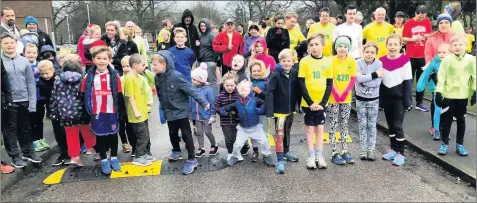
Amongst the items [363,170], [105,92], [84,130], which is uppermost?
[105,92]

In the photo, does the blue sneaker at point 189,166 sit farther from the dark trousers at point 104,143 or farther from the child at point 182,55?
the child at point 182,55

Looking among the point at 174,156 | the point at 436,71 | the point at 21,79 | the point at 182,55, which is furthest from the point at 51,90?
the point at 436,71

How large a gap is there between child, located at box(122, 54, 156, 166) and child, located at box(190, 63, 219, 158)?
0.71m

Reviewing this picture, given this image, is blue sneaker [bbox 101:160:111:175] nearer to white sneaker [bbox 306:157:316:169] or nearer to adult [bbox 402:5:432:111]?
white sneaker [bbox 306:157:316:169]

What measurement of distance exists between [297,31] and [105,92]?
4.77 m

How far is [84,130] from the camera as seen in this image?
5.77m

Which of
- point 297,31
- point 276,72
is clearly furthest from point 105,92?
point 297,31

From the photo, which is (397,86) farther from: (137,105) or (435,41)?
(137,105)

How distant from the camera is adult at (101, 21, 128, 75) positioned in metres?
7.11

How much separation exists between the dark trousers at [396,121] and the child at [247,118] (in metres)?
1.74

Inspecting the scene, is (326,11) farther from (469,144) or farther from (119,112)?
(119,112)

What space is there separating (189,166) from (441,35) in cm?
499

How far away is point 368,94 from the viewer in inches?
221

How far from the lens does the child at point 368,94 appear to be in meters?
5.54
